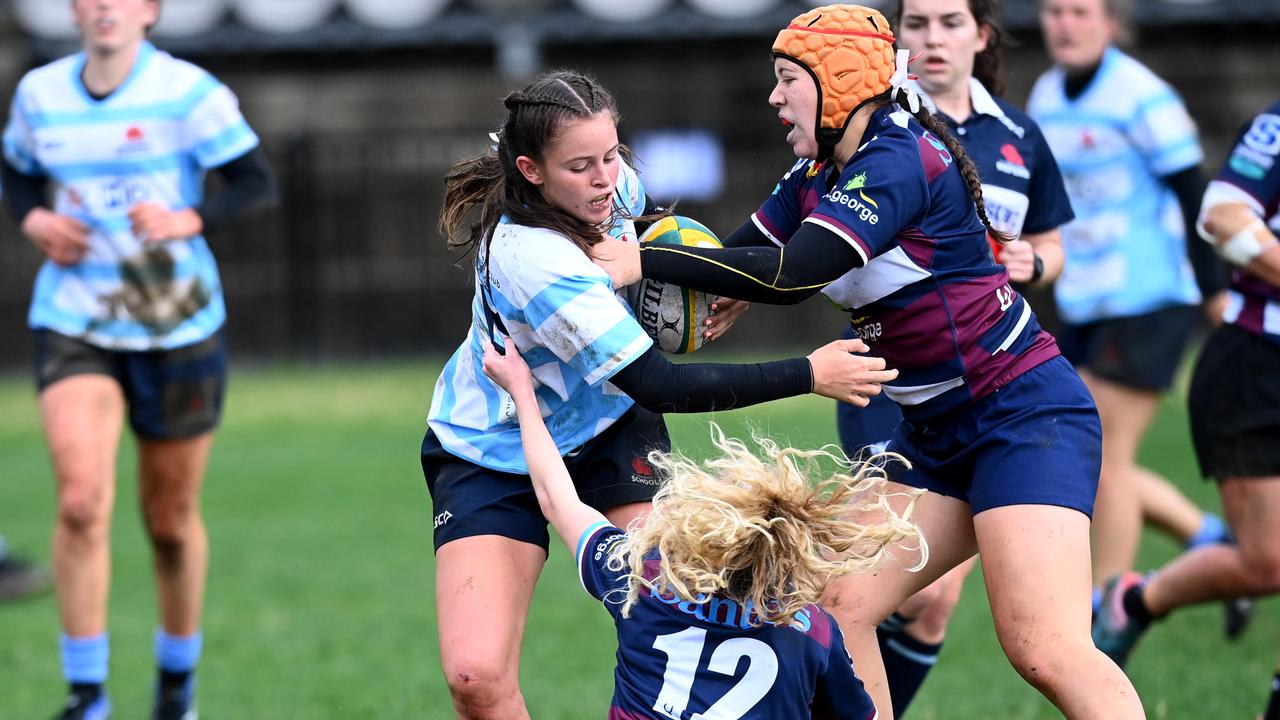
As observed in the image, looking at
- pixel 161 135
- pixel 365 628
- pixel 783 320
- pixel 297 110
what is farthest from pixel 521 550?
pixel 297 110

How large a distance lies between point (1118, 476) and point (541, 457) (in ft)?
10.9

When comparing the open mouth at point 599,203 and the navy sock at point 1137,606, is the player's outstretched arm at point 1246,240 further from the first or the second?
the open mouth at point 599,203

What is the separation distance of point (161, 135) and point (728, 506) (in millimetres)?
3092

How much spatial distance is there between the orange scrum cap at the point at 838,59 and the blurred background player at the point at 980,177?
800 mm

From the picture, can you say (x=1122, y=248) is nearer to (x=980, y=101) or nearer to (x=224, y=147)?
(x=980, y=101)

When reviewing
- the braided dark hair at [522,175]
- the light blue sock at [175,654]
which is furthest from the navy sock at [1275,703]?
the light blue sock at [175,654]

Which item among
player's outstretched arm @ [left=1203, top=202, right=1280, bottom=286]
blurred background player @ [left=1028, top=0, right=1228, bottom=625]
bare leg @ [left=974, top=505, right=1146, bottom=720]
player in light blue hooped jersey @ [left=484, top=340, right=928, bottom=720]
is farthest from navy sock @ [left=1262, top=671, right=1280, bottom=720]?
player in light blue hooped jersey @ [left=484, top=340, right=928, bottom=720]

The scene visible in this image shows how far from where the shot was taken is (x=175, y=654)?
533 cm

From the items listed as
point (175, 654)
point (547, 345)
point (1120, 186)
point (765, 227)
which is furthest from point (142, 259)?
point (1120, 186)

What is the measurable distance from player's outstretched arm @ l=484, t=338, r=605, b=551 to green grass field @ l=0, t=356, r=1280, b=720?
0.40 m

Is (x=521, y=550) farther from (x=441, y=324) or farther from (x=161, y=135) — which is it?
(x=441, y=324)

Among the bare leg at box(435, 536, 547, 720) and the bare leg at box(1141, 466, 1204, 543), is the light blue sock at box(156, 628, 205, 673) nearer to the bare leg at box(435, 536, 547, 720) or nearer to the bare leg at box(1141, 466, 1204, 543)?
the bare leg at box(435, 536, 547, 720)

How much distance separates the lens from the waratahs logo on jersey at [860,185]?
3484 mm

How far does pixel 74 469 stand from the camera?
5.11 metres
